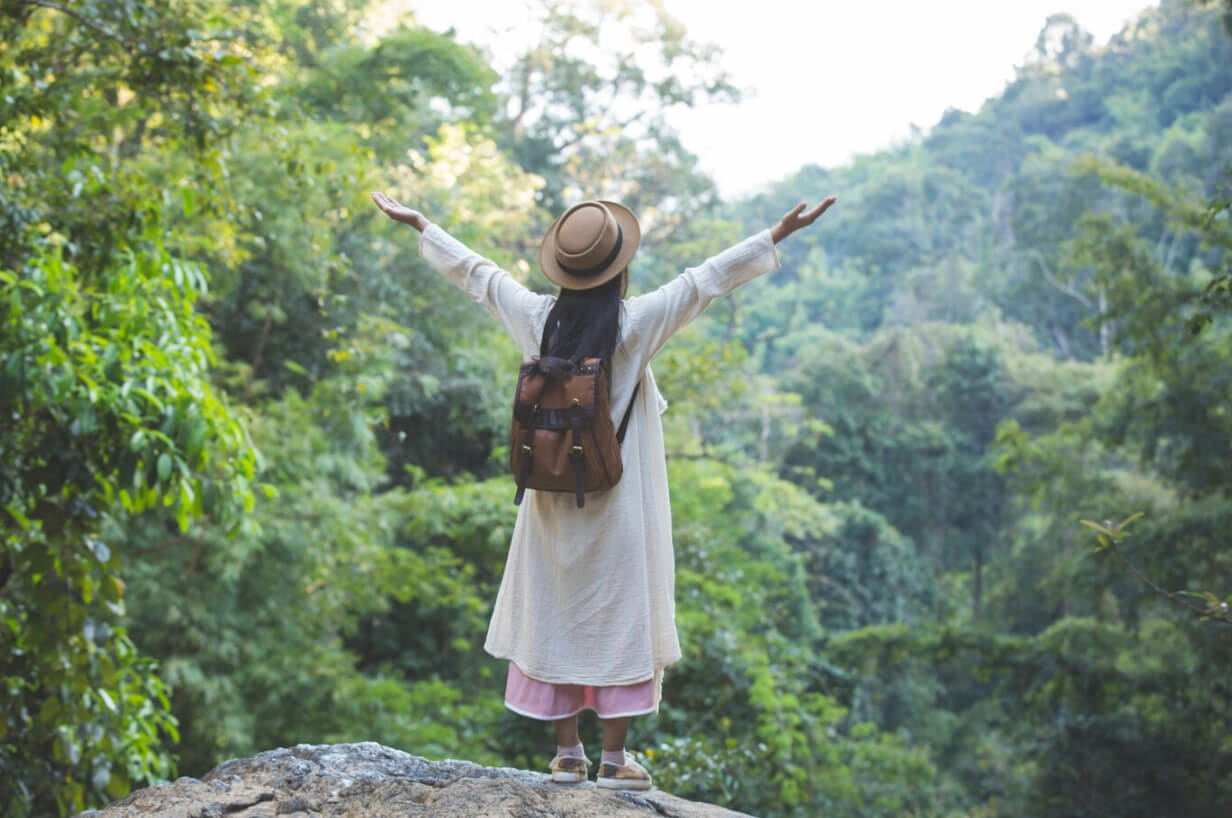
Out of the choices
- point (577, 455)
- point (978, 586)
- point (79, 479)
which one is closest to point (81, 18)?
point (79, 479)

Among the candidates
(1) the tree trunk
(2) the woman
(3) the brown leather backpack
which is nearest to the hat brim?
(2) the woman

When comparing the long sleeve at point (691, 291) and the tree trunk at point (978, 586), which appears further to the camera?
the tree trunk at point (978, 586)

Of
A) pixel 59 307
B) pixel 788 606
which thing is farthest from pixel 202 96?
pixel 788 606

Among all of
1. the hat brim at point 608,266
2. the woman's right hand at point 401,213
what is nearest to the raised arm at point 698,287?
the hat brim at point 608,266

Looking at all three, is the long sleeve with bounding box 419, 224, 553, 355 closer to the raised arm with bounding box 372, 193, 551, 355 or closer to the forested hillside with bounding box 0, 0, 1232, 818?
the raised arm with bounding box 372, 193, 551, 355

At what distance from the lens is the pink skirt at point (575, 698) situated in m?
3.13

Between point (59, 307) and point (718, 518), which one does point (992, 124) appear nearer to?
point (718, 518)

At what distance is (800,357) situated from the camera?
2689cm

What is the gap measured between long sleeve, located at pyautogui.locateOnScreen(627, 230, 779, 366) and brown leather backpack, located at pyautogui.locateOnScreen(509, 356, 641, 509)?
17cm

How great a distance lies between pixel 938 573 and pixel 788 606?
821 cm

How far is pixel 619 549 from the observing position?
A: 314 cm

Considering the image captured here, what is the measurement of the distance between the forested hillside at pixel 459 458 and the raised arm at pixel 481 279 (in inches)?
39.0

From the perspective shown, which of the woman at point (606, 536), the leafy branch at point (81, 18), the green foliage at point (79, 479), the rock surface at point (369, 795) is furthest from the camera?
the leafy branch at point (81, 18)

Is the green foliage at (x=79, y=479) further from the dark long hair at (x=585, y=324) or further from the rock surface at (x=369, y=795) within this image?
the dark long hair at (x=585, y=324)
